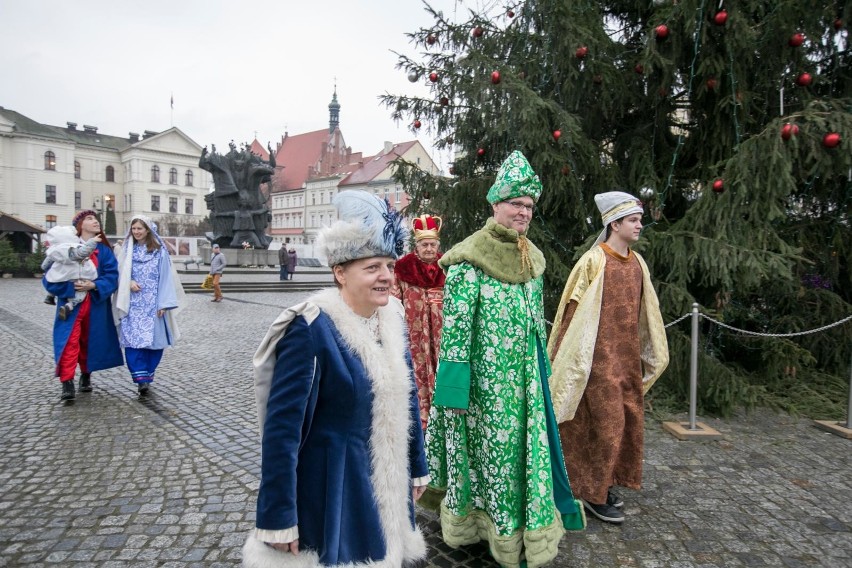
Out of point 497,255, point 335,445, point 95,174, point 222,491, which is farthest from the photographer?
point 95,174

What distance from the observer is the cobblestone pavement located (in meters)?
2.96

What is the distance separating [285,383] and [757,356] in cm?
693

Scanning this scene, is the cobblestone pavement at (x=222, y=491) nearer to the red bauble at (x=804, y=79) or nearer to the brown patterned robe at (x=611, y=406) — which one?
the brown patterned robe at (x=611, y=406)

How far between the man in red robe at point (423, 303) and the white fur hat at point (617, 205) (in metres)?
1.53

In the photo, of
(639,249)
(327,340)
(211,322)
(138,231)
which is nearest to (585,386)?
(327,340)

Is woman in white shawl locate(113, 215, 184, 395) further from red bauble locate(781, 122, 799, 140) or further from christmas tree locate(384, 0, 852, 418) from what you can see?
red bauble locate(781, 122, 799, 140)

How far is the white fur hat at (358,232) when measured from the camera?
71.1 inches

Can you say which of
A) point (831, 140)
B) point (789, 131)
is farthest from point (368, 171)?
point (831, 140)

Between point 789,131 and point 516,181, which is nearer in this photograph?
point 516,181

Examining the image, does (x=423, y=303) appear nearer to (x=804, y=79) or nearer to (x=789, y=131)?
(x=789, y=131)

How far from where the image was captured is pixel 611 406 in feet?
10.8

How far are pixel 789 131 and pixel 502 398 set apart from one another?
12.2 ft

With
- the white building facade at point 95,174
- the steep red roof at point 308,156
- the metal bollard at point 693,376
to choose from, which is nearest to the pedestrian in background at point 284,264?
the metal bollard at point 693,376

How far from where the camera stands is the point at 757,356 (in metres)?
6.79
